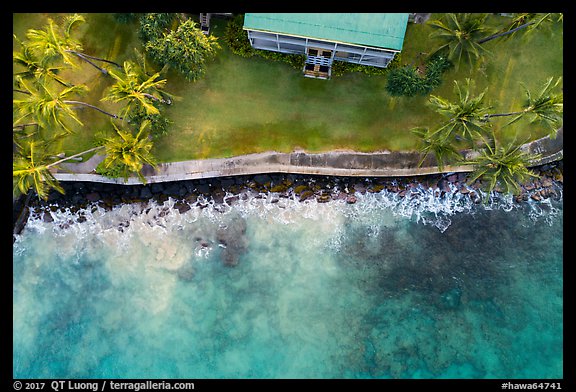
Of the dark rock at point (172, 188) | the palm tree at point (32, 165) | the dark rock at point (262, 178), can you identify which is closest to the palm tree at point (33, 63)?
the palm tree at point (32, 165)

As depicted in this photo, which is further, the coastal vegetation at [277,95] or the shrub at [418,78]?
the coastal vegetation at [277,95]

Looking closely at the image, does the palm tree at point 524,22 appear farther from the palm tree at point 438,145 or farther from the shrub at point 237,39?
the shrub at point 237,39

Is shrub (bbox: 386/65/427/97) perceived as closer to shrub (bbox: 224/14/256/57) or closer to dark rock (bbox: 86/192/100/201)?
shrub (bbox: 224/14/256/57)

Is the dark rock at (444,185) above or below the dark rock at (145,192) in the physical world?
above

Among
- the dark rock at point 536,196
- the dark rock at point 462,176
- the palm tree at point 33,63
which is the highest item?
the dark rock at point 462,176

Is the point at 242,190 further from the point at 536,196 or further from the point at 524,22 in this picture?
the point at 536,196

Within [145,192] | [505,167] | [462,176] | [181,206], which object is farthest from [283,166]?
[505,167]
